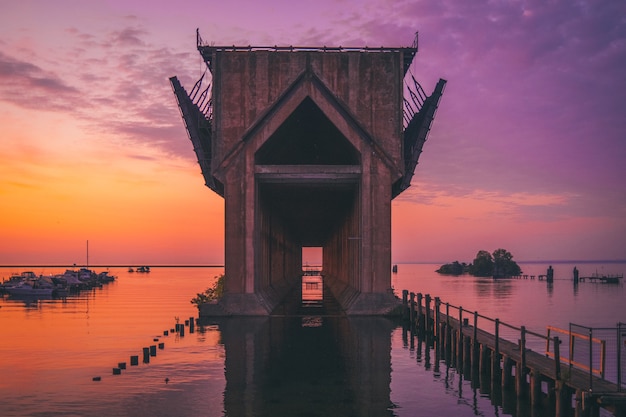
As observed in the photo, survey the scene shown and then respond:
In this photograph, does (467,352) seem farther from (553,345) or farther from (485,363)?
(553,345)

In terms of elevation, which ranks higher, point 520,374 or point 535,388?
point 520,374

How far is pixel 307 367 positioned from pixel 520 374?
352 inches

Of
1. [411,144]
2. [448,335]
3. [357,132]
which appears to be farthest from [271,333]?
[411,144]

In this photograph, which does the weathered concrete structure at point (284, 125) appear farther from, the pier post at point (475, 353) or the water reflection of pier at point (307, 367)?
the pier post at point (475, 353)

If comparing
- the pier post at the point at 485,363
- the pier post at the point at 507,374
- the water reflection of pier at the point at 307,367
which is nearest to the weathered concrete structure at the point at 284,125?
the water reflection of pier at the point at 307,367

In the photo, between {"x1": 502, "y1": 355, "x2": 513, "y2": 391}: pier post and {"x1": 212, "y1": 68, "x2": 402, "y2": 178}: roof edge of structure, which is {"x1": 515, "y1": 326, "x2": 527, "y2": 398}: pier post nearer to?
{"x1": 502, "y1": 355, "x2": 513, "y2": 391}: pier post

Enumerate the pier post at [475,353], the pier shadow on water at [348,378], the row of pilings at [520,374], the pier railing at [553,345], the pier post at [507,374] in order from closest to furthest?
the row of pilings at [520,374] < the pier railing at [553,345] < the pier shadow on water at [348,378] < the pier post at [507,374] < the pier post at [475,353]

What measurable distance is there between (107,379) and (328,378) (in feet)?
29.7

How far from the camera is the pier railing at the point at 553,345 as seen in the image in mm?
19141

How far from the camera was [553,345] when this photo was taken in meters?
30.7

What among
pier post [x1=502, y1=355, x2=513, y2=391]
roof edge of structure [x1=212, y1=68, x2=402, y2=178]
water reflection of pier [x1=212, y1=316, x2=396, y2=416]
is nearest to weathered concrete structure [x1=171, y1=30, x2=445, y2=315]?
roof edge of structure [x1=212, y1=68, x2=402, y2=178]

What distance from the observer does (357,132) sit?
4541 centimetres

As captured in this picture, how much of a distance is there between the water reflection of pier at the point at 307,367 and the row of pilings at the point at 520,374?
3350 millimetres

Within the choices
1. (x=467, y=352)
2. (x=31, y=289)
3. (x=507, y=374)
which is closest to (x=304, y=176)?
(x=467, y=352)
